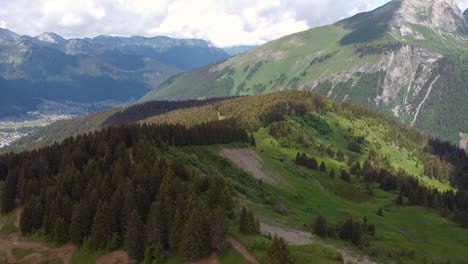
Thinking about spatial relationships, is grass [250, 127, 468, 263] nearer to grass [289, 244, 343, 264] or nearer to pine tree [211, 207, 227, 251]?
grass [289, 244, 343, 264]

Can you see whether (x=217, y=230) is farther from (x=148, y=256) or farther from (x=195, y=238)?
(x=148, y=256)

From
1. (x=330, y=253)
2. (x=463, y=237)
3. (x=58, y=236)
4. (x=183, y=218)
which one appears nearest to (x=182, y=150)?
(x=58, y=236)

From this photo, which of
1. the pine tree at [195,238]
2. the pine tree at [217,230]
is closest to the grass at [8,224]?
the pine tree at [195,238]

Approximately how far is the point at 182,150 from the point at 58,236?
49938 millimetres

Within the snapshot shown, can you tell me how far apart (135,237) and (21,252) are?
89.7 feet

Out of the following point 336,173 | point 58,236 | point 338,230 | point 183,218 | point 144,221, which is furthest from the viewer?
point 336,173

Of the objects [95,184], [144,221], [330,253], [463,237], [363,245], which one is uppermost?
[95,184]

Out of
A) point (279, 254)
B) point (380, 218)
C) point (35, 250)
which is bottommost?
point (380, 218)

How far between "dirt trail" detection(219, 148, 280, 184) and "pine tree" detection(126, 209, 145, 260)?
66.4m

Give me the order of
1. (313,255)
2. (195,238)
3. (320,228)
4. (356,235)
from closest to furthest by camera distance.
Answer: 1. (313,255)
2. (195,238)
3. (320,228)
4. (356,235)

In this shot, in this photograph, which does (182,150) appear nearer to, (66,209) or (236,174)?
(236,174)

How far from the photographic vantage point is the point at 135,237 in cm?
6838

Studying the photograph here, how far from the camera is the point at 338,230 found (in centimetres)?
9419

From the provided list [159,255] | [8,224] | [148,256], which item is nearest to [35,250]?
[8,224]
